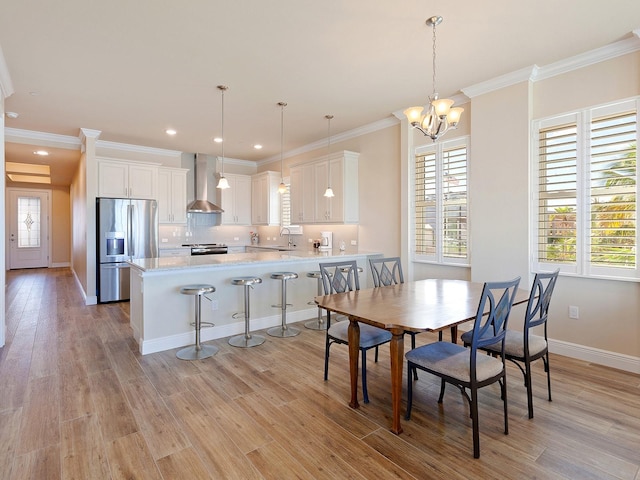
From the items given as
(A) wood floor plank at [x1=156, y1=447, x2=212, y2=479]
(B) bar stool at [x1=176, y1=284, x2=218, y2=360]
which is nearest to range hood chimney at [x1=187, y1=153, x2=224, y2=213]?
(B) bar stool at [x1=176, y1=284, x2=218, y2=360]

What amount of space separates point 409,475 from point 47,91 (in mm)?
5164

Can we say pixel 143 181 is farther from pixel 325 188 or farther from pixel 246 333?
pixel 246 333

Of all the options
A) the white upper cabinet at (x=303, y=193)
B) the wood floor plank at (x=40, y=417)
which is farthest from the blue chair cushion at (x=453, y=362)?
the white upper cabinet at (x=303, y=193)

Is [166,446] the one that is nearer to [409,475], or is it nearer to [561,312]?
[409,475]

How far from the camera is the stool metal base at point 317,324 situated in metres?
4.52

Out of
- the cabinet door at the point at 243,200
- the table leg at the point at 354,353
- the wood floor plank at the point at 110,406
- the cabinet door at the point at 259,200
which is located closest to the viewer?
the wood floor plank at the point at 110,406

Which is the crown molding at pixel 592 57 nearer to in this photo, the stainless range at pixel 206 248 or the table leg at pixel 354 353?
the table leg at pixel 354 353

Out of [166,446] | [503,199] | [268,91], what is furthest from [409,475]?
[268,91]

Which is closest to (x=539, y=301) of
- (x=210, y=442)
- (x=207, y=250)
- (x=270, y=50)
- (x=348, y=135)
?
(x=210, y=442)

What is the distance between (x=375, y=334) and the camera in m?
2.78

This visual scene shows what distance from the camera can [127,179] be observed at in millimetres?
6180

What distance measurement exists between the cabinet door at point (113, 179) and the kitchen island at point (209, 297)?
2.51 meters

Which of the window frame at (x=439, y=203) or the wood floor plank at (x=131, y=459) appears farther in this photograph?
the window frame at (x=439, y=203)

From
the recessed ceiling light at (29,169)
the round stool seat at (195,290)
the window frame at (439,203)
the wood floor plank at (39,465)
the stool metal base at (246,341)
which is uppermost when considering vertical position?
the recessed ceiling light at (29,169)
